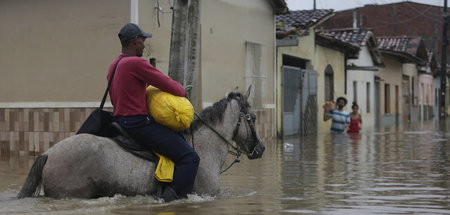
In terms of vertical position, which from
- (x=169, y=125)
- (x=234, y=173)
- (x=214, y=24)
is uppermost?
(x=214, y=24)

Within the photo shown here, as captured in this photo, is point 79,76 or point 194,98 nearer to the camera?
point 194,98

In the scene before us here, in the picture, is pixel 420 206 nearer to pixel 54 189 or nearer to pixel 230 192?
pixel 230 192

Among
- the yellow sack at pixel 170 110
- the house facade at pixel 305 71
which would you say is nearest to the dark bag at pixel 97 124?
the yellow sack at pixel 170 110

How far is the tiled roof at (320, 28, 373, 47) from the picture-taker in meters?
31.5

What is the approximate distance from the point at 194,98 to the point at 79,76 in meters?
3.85

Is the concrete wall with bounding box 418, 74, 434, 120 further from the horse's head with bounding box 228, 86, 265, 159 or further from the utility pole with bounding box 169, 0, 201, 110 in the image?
the horse's head with bounding box 228, 86, 265, 159

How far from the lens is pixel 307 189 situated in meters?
7.69

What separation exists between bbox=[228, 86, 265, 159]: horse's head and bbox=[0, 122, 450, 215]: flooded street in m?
0.47

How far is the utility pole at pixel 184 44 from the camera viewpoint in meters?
10.7

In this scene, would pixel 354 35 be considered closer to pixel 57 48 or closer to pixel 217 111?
pixel 57 48

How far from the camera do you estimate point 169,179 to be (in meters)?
5.98

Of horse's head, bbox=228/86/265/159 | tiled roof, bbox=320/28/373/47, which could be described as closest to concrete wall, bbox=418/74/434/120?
tiled roof, bbox=320/28/373/47

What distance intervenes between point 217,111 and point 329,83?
21061mm

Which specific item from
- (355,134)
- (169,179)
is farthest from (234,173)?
(355,134)
